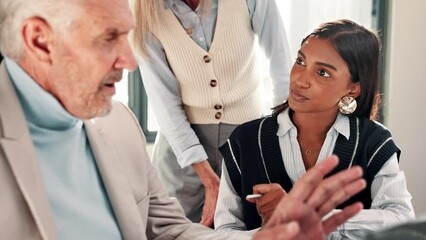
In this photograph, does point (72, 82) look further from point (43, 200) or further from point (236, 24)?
point (236, 24)

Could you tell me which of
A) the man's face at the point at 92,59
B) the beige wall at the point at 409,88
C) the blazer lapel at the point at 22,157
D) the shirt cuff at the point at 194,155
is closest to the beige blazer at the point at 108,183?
the blazer lapel at the point at 22,157

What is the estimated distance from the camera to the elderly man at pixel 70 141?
3.95 feet

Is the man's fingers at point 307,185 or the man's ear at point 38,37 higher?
the man's ear at point 38,37

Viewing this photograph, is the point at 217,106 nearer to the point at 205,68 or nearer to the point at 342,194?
the point at 205,68

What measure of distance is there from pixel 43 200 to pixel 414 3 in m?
2.81

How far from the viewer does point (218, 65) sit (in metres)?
2.33

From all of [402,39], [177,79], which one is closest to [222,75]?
[177,79]

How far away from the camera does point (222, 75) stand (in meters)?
2.35

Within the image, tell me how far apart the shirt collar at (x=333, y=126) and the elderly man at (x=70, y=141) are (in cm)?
57

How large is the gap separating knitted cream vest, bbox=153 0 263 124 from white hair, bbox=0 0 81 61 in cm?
101

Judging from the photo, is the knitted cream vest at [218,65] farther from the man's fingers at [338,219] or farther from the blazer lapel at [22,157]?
the man's fingers at [338,219]

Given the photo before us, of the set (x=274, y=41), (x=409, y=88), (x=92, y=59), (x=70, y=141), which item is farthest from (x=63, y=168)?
(x=409, y=88)

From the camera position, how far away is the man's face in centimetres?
128

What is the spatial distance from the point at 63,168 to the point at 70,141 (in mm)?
59
